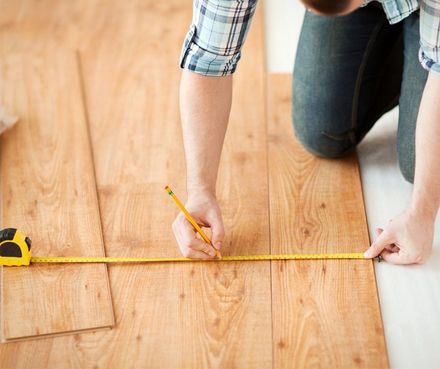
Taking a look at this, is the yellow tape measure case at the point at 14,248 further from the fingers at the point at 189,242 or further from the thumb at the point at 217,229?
the thumb at the point at 217,229

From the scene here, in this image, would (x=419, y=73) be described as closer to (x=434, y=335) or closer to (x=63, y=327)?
(x=434, y=335)

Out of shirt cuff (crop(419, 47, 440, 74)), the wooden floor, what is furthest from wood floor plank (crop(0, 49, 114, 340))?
shirt cuff (crop(419, 47, 440, 74))

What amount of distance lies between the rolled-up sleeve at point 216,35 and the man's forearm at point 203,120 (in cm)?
4

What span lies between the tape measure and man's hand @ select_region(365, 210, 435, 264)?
0.09m

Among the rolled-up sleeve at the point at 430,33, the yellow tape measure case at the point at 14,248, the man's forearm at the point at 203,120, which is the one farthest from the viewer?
the yellow tape measure case at the point at 14,248

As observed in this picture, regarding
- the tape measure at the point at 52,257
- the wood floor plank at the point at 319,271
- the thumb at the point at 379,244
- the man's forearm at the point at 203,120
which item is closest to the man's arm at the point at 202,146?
the man's forearm at the point at 203,120

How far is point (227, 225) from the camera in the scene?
2.22m

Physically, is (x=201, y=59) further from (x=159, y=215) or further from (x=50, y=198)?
(x=50, y=198)

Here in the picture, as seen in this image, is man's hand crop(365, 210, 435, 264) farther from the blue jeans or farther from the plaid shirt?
the plaid shirt

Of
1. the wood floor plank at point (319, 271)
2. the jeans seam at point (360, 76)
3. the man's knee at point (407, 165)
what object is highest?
the jeans seam at point (360, 76)

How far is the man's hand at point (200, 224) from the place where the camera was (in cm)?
202

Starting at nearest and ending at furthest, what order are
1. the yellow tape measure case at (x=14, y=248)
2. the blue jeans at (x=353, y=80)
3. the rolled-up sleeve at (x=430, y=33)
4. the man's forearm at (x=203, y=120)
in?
1. the rolled-up sleeve at (x=430, y=33)
2. the man's forearm at (x=203, y=120)
3. the yellow tape measure case at (x=14, y=248)
4. the blue jeans at (x=353, y=80)

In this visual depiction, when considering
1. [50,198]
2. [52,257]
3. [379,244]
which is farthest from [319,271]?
[50,198]

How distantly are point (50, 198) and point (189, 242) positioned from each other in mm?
612
